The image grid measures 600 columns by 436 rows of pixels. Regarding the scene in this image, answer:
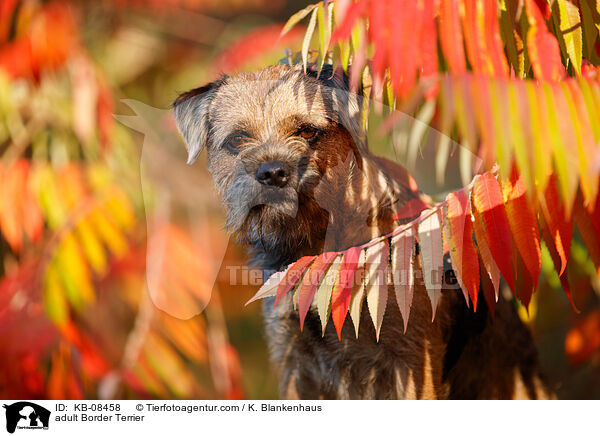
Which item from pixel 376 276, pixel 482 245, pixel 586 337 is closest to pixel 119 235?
pixel 376 276

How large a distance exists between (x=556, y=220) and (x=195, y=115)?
0.94m

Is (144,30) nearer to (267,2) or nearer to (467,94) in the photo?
(267,2)

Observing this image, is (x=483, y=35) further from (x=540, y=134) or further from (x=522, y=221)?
(x=522, y=221)

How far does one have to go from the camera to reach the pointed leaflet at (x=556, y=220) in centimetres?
112

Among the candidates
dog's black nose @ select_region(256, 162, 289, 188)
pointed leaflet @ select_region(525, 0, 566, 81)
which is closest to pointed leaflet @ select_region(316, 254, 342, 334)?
dog's black nose @ select_region(256, 162, 289, 188)

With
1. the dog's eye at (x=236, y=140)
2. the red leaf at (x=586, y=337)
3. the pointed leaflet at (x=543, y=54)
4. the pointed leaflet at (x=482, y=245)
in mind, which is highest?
the pointed leaflet at (x=543, y=54)

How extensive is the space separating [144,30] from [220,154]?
797mm

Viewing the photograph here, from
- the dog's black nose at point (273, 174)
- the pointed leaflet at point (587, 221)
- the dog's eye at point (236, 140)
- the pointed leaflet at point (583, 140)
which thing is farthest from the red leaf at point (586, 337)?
the dog's eye at point (236, 140)
